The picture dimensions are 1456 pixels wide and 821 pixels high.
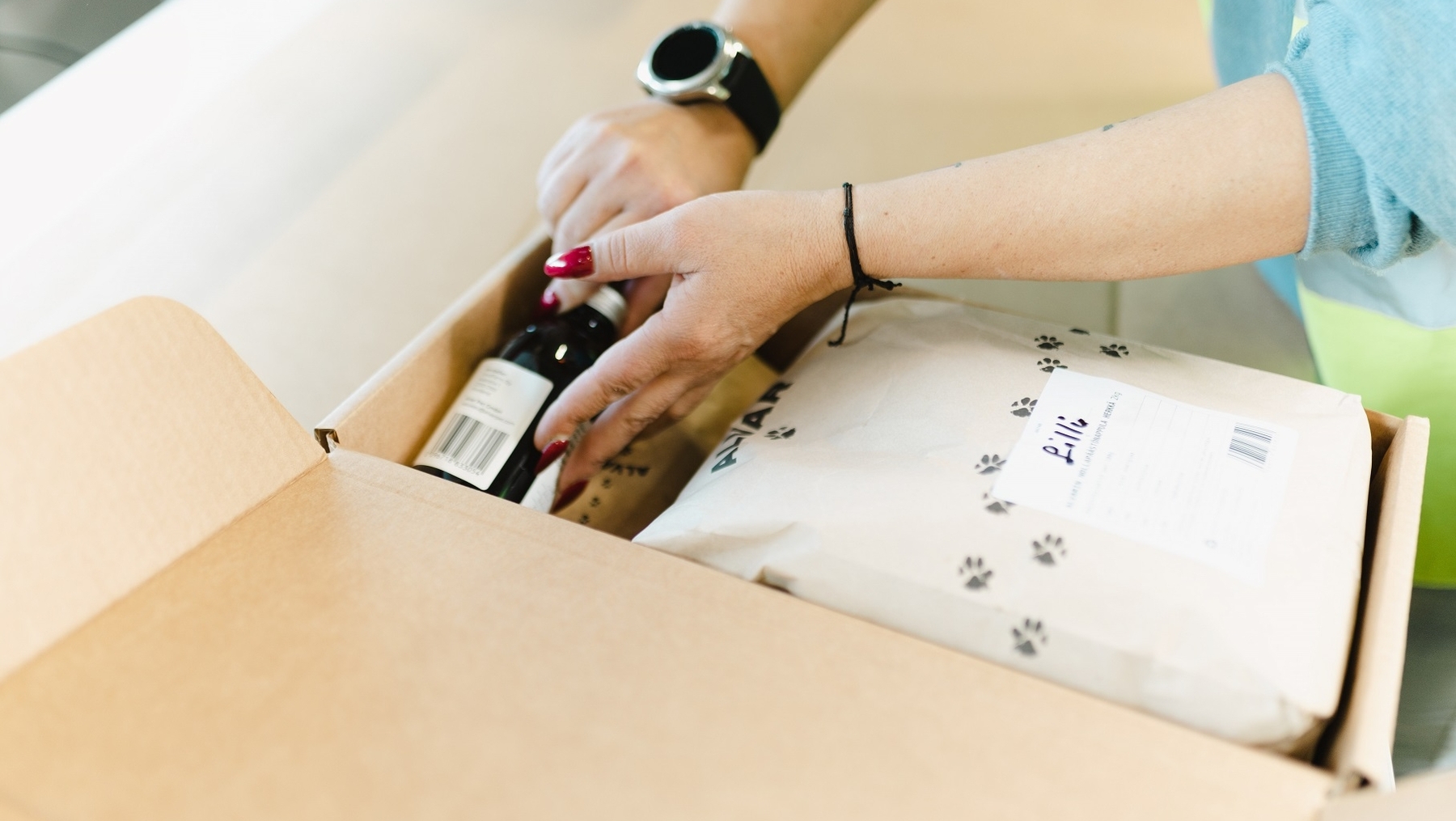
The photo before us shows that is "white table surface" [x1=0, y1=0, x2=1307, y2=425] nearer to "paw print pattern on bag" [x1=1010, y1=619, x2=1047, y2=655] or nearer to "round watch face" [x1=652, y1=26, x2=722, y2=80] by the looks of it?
"round watch face" [x1=652, y1=26, x2=722, y2=80]

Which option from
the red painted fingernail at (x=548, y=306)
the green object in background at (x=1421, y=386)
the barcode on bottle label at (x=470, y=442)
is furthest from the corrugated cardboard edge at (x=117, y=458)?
the green object in background at (x=1421, y=386)

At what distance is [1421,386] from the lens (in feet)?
2.21

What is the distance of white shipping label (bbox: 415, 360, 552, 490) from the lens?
2.21ft

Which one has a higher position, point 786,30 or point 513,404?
point 786,30

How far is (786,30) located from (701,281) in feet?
1.18

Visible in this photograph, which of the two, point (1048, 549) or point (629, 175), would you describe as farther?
point (629, 175)

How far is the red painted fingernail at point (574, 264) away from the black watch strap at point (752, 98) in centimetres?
25

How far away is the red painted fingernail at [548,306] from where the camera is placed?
75 centimetres

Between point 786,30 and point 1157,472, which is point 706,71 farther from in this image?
point 1157,472

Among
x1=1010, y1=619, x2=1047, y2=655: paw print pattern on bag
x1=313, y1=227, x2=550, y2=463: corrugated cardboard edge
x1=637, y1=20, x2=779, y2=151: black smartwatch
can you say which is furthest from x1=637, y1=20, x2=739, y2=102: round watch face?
x1=1010, y1=619, x2=1047, y2=655: paw print pattern on bag

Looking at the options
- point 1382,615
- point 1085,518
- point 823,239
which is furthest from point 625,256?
point 1382,615

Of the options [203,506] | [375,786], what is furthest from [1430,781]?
[203,506]

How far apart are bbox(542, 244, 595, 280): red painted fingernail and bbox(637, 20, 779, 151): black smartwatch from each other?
229 mm

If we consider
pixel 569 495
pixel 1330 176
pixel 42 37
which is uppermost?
pixel 42 37
